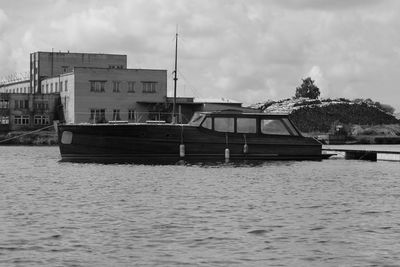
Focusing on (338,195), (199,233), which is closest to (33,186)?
(338,195)

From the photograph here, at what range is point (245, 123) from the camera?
2132 inches

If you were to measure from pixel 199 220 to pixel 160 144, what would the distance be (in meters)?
28.4

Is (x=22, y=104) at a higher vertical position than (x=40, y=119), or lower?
higher

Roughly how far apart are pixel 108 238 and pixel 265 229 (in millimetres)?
4431

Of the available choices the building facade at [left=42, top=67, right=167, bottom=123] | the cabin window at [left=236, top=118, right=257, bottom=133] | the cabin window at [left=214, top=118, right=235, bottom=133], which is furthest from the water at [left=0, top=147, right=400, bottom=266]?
the building facade at [left=42, top=67, right=167, bottom=123]

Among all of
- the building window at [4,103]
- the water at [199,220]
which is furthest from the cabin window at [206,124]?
the building window at [4,103]

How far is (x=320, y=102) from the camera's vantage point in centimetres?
12481

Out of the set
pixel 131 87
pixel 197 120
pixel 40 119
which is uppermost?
pixel 131 87

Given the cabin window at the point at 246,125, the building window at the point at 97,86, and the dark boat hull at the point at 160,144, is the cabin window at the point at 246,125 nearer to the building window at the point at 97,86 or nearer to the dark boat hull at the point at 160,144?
the dark boat hull at the point at 160,144

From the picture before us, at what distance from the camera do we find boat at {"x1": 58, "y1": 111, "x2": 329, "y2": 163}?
52844 millimetres

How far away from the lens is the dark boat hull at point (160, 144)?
52812 mm

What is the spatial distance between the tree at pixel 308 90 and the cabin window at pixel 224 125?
9005cm

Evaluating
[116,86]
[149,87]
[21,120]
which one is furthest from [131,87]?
[21,120]

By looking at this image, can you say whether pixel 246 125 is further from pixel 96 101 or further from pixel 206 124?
pixel 96 101
